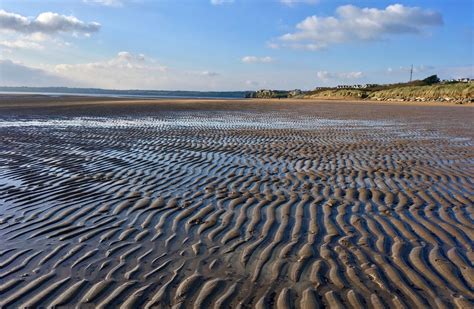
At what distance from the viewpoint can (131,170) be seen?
9688mm

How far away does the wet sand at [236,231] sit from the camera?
3.94 metres

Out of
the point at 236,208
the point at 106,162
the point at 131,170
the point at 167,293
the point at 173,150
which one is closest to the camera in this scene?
the point at 167,293

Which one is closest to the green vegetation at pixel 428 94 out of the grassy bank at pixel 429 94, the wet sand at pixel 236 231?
the grassy bank at pixel 429 94

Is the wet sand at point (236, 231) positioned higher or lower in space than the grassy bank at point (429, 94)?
lower

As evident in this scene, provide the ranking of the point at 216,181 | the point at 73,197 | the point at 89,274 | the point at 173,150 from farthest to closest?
the point at 173,150
the point at 216,181
the point at 73,197
the point at 89,274

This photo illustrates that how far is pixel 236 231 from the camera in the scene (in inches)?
221

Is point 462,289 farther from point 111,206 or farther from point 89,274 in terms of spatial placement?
point 111,206

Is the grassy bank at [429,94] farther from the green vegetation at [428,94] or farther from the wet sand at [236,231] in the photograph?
the wet sand at [236,231]

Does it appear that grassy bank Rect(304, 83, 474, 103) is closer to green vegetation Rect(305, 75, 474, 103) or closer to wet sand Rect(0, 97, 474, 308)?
green vegetation Rect(305, 75, 474, 103)

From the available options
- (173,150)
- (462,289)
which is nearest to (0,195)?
(173,150)

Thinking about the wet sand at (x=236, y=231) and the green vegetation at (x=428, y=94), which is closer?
the wet sand at (x=236, y=231)

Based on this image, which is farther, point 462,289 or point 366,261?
point 366,261

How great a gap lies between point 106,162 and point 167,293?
7.44 meters

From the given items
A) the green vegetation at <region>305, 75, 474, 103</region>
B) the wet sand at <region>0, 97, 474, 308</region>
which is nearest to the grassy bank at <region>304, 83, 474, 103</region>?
the green vegetation at <region>305, 75, 474, 103</region>
